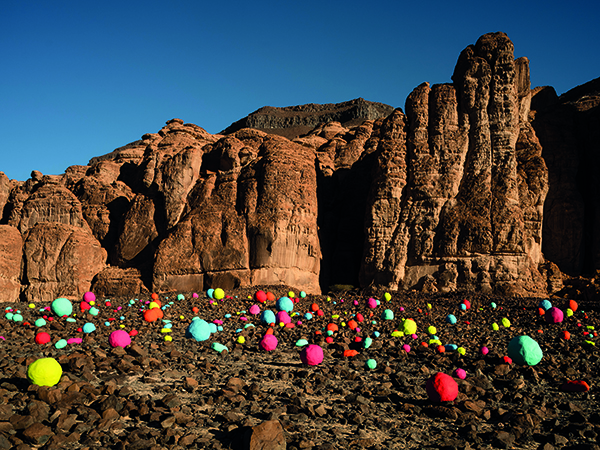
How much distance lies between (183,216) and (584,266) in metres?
26.4

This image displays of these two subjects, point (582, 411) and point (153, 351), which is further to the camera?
point (153, 351)

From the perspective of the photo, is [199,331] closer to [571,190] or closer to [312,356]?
[312,356]

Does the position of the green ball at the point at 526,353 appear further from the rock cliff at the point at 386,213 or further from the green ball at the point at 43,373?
the rock cliff at the point at 386,213

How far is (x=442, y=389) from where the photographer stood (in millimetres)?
6312

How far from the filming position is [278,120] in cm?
12081

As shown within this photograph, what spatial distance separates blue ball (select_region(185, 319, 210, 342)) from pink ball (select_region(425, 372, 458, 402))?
20.0 feet

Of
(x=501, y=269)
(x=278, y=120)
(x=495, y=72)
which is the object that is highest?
(x=278, y=120)

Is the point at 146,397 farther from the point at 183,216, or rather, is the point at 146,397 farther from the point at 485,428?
→ the point at 183,216

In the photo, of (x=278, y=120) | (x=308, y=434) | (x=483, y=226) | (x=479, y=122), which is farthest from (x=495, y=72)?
(x=278, y=120)

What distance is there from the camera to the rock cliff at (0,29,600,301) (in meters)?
24.6

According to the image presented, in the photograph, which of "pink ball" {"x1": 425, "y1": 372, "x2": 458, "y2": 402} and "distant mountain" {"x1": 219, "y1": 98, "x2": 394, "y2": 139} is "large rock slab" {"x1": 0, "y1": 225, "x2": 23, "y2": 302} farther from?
"distant mountain" {"x1": 219, "y1": 98, "x2": 394, "y2": 139}

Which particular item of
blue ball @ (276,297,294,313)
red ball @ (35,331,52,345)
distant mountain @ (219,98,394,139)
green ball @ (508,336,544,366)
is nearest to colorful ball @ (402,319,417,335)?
green ball @ (508,336,544,366)

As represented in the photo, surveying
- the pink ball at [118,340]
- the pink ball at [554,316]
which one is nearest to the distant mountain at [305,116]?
the pink ball at [554,316]

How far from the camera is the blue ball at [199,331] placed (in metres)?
10.8
